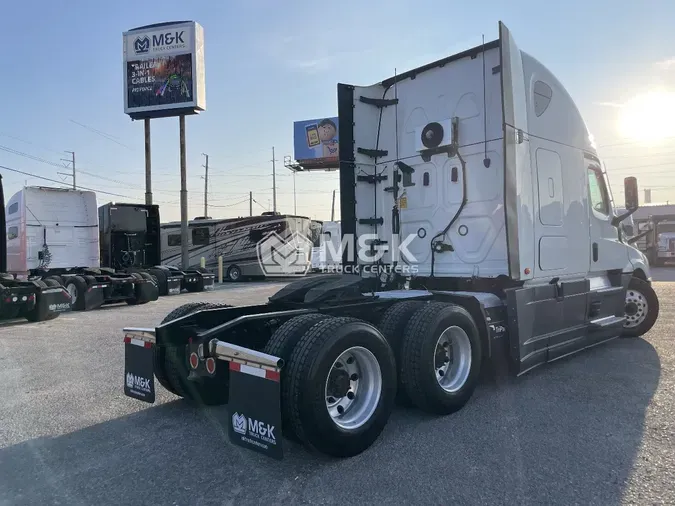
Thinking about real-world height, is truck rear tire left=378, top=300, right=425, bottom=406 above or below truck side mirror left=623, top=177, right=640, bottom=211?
below

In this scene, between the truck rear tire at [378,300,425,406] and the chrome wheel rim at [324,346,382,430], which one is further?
the truck rear tire at [378,300,425,406]

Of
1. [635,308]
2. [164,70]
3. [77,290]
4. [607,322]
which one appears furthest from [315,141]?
[607,322]

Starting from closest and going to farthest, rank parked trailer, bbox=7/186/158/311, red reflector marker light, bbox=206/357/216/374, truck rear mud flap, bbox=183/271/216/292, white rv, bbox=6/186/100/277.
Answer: red reflector marker light, bbox=206/357/216/374 < parked trailer, bbox=7/186/158/311 < white rv, bbox=6/186/100/277 < truck rear mud flap, bbox=183/271/216/292

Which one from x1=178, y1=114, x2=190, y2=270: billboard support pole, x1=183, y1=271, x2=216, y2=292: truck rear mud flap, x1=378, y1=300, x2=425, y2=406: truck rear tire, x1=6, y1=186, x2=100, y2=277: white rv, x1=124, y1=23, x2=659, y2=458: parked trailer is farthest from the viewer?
x1=178, y1=114, x2=190, y2=270: billboard support pole

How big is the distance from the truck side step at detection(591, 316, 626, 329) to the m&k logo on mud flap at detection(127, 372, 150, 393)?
17.8 ft

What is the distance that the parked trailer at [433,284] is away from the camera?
3.60m

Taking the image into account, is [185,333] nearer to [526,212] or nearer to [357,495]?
[357,495]

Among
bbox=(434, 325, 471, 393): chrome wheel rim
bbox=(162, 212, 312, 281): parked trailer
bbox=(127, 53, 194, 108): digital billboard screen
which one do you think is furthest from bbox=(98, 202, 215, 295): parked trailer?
bbox=(434, 325, 471, 393): chrome wheel rim

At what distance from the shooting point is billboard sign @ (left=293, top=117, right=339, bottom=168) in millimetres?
43625

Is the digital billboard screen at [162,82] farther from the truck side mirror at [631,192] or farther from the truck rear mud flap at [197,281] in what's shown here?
the truck side mirror at [631,192]

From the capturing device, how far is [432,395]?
4.32m

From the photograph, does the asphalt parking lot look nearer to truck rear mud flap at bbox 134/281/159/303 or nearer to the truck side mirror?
the truck side mirror

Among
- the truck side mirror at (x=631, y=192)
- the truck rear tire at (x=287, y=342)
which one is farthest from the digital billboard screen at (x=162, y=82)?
the truck rear tire at (x=287, y=342)

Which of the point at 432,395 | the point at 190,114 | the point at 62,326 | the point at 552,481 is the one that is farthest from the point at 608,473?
the point at 190,114
